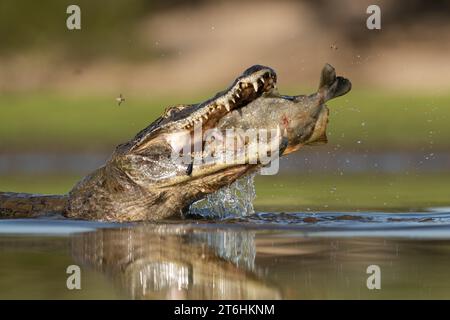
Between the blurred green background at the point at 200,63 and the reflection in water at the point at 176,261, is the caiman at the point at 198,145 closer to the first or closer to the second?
the reflection in water at the point at 176,261

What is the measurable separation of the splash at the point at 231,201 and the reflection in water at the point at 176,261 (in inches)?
30.7

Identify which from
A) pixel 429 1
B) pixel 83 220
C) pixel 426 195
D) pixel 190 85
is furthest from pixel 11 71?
pixel 83 220

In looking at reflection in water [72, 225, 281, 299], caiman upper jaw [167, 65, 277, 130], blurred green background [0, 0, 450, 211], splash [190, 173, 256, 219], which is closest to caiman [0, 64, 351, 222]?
caiman upper jaw [167, 65, 277, 130]

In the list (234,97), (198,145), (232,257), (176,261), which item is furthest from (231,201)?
(176,261)

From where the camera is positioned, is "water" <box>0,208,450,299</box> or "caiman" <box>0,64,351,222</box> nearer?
"water" <box>0,208,450,299</box>

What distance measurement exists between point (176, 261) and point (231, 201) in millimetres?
3084

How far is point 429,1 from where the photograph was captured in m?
32.2

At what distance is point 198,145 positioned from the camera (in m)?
12.6

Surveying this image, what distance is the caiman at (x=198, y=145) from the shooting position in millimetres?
12391

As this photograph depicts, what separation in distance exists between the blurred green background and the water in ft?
48.2

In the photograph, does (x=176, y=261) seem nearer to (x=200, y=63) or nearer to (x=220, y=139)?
(x=220, y=139)

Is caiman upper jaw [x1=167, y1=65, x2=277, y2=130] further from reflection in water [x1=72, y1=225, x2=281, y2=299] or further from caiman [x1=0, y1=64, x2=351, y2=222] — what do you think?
reflection in water [x1=72, y1=225, x2=281, y2=299]

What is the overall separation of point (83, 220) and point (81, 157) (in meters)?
13.8

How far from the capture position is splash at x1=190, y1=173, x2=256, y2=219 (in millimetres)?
13078
